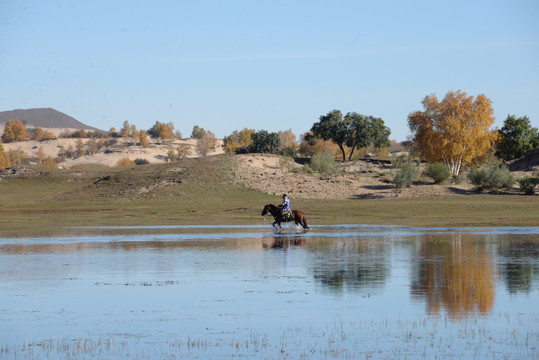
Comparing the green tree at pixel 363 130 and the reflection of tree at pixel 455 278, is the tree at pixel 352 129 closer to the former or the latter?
the green tree at pixel 363 130

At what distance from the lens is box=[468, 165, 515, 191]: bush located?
7138cm

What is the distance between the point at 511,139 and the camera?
4712 inches

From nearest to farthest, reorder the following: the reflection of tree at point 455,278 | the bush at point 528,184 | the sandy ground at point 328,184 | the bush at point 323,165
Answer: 1. the reflection of tree at point 455,278
2. the bush at point 528,184
3. the sandy ground at point 328,184
4. the bush at point 323,165

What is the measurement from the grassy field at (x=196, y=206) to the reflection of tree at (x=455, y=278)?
1689 centimetres

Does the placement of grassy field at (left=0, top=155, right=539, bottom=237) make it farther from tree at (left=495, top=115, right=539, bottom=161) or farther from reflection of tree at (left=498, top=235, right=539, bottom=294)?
tree at (left=495, top=115, right=539, bottom=161)

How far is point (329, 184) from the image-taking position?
7719cm

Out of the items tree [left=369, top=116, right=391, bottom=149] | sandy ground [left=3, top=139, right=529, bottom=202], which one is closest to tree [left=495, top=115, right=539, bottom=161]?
tree [left=369, top=116, right=391, bottom=149]

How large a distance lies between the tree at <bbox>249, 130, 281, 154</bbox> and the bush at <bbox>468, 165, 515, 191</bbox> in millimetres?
85917

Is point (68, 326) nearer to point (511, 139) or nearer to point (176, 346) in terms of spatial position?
point (176, 346)

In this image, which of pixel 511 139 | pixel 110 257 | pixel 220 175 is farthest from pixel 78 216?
pixel 511 139

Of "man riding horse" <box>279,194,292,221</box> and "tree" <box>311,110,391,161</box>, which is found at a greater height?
"tree" <box>311,110,391,161</box>

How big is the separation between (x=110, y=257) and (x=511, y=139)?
102209 millimetres

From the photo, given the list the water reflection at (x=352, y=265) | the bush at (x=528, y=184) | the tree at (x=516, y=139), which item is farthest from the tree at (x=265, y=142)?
the water reflection at (x=352, y=265)

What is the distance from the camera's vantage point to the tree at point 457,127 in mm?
89000
